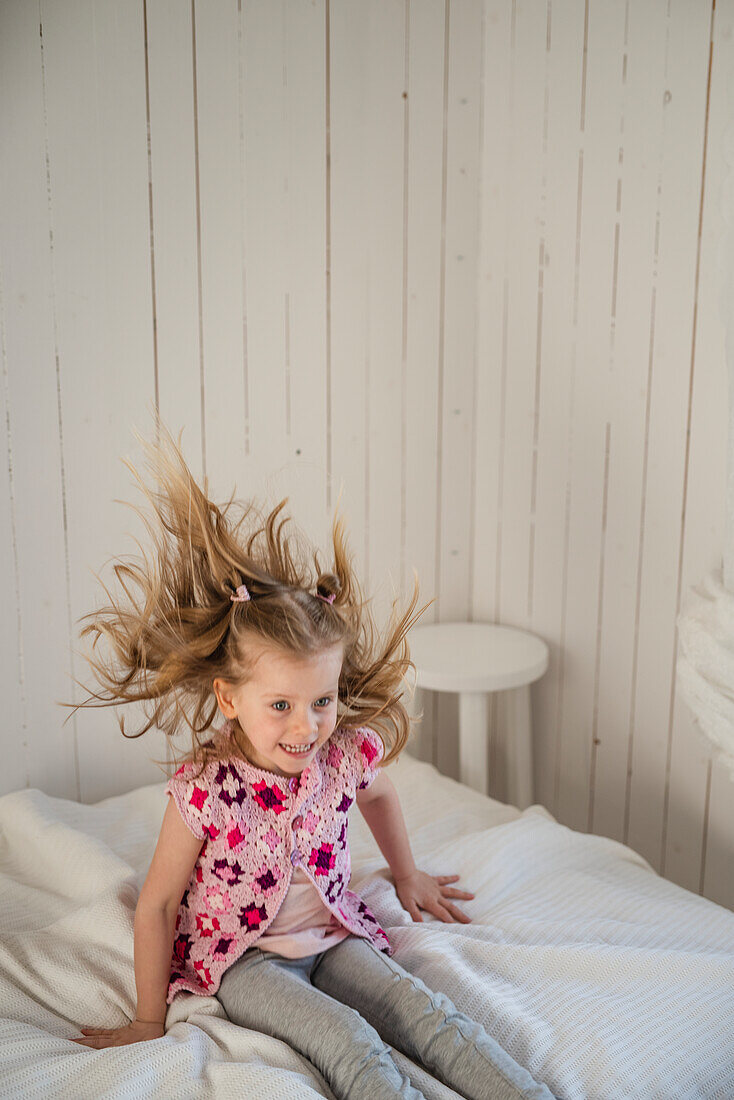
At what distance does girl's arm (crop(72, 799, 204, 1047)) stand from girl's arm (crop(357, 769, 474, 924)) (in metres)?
0.26

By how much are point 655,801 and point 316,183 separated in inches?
51.2

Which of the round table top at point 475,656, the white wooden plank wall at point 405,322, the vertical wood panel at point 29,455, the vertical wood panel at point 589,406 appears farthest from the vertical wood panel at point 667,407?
the vertical wood panel at point 29,455

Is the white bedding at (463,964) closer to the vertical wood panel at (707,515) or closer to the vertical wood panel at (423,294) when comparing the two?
the vertical wood panel at (707,515)

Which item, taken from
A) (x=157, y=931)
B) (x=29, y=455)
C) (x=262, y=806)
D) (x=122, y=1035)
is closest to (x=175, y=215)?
(x=29, y=455)

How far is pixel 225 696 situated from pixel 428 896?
1.43ft

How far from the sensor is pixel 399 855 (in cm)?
133

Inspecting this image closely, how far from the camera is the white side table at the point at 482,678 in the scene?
1799 millimetres

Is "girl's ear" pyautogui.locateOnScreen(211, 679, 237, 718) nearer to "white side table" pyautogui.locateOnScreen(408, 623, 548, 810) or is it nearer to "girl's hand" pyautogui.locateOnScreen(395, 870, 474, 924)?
"girl's hand" pyautogui.locateOnScreen(395, 870, 474, 924)

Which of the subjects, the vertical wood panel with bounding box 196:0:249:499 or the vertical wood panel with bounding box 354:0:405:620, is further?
the vertical wood panel with bounding box 354:0:405:620

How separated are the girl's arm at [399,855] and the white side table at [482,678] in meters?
0.48

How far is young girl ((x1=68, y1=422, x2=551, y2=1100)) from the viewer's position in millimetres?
1087

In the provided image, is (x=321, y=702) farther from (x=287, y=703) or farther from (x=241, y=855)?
(x=241, y=855)

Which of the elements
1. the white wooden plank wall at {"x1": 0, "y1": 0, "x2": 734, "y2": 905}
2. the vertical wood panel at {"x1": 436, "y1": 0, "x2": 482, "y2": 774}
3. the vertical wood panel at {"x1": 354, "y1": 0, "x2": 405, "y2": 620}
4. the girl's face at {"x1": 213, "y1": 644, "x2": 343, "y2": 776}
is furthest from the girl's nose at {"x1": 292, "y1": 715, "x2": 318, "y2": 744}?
the vertical wood panel at {"x1": 436, "y1": 0, "x2": 482, "y2": 774}

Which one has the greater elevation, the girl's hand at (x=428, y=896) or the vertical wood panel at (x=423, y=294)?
the vertical wood panel at (x=423, y=294)
